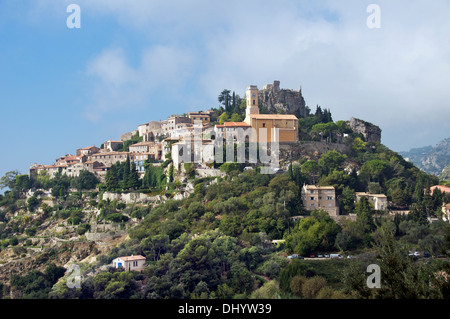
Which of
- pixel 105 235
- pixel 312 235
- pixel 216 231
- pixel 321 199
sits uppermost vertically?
pixel 321 199

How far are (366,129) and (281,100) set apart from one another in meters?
11.8

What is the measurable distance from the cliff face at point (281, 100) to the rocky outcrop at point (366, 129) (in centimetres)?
674

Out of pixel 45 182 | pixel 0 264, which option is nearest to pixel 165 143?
pixel 45 182

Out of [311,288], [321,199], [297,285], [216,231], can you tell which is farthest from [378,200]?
[311,288]

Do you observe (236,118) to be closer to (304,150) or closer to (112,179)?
(304,150)

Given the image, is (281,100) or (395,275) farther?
(281,100)

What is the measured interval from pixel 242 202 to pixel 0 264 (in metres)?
24.2

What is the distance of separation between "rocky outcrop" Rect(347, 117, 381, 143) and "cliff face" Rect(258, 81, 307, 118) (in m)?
6.74

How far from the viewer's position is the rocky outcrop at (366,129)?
59.7 meters

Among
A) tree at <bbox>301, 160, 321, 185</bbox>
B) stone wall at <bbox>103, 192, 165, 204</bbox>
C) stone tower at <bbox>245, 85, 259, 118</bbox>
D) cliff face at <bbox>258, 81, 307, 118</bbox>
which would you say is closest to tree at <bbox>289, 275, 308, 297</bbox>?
tree at <bbox>301, 160, 321, 185</bbox>

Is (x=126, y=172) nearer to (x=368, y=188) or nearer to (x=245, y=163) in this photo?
(x=245, y=163)

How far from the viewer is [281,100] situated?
6275 cm

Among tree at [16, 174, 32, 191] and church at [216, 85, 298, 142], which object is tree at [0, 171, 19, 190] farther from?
church at [216, 85, 298, 142]

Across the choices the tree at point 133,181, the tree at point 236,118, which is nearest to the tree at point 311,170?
the tree at point 236,118
